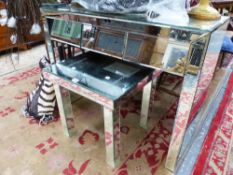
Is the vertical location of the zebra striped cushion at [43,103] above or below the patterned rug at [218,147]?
above

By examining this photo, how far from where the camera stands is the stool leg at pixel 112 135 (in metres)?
0.90

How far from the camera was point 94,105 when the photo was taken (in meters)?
1.61

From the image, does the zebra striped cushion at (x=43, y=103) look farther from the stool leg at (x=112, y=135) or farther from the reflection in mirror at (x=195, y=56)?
the reflection in mirror at (x=195, y=56)

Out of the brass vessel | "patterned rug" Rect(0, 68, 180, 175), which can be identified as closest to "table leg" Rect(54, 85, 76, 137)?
"patterned rug" Rect(0, 68, 180, 175)

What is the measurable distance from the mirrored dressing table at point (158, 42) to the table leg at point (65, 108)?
29cm

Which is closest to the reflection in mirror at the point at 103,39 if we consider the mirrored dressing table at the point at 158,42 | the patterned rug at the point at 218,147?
the mirrored dressing table at the point at 158,42

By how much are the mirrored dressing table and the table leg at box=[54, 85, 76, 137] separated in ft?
0.94

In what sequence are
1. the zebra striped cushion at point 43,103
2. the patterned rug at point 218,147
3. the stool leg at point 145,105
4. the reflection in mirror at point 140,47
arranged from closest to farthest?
1. the reflection in mirror at point 140,47
2. the patterned rug at point 218,147
3. the stool leg at point 145,105
4. the zebra striped cushion at point 43,103

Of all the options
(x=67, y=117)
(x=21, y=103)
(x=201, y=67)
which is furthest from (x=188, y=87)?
(x=21, y=103)

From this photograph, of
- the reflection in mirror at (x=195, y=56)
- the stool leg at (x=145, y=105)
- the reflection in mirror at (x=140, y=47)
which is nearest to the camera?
the reflection in mirror at (x=195, y=56)

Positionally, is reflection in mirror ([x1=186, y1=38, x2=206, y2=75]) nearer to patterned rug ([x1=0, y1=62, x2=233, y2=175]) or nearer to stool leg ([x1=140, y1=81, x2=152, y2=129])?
stool leg ([x1=140, y1=81, x2=152, y2=129])

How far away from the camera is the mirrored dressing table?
763mm

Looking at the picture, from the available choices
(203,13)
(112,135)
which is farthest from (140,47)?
(112,135)

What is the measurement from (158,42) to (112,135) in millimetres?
491
